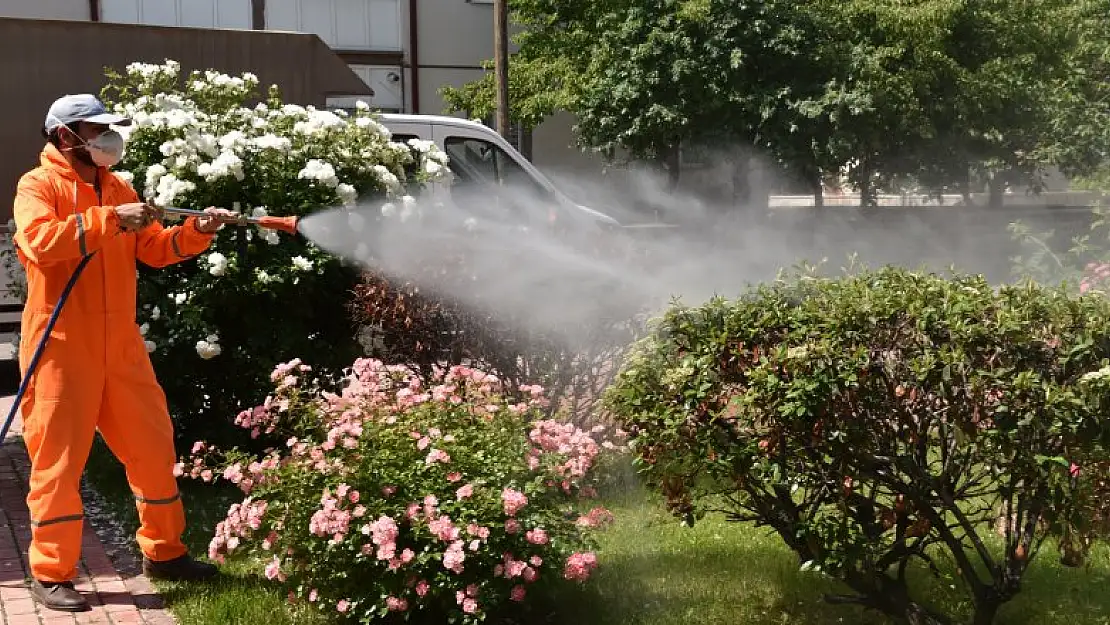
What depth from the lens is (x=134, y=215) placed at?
4.39m

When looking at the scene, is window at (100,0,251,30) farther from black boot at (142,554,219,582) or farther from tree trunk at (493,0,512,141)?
black boot at (142,554,219,582)

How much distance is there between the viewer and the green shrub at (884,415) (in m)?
3.54

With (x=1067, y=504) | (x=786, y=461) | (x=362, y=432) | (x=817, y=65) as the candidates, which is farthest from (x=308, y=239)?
(x=817, y=65)

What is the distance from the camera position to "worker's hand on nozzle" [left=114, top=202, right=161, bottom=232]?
4.39m

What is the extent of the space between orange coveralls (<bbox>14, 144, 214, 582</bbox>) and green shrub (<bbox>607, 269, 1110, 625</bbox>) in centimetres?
189

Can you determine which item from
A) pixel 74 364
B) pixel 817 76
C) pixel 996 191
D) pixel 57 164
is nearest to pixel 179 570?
pixel 74 364

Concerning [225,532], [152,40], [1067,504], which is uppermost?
[152,40]

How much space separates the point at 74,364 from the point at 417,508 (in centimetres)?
146

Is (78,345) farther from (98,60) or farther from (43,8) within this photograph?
(43,8)

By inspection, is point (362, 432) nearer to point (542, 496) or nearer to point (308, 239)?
point (542, 496)

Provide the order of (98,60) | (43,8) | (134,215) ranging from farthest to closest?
(43,8) < (98,60) < (134,215)

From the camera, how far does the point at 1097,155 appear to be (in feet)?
81.6

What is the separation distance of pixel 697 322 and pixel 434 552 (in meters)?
1.10

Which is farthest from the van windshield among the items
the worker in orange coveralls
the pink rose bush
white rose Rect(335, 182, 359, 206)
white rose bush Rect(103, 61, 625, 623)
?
the pink rose bush
